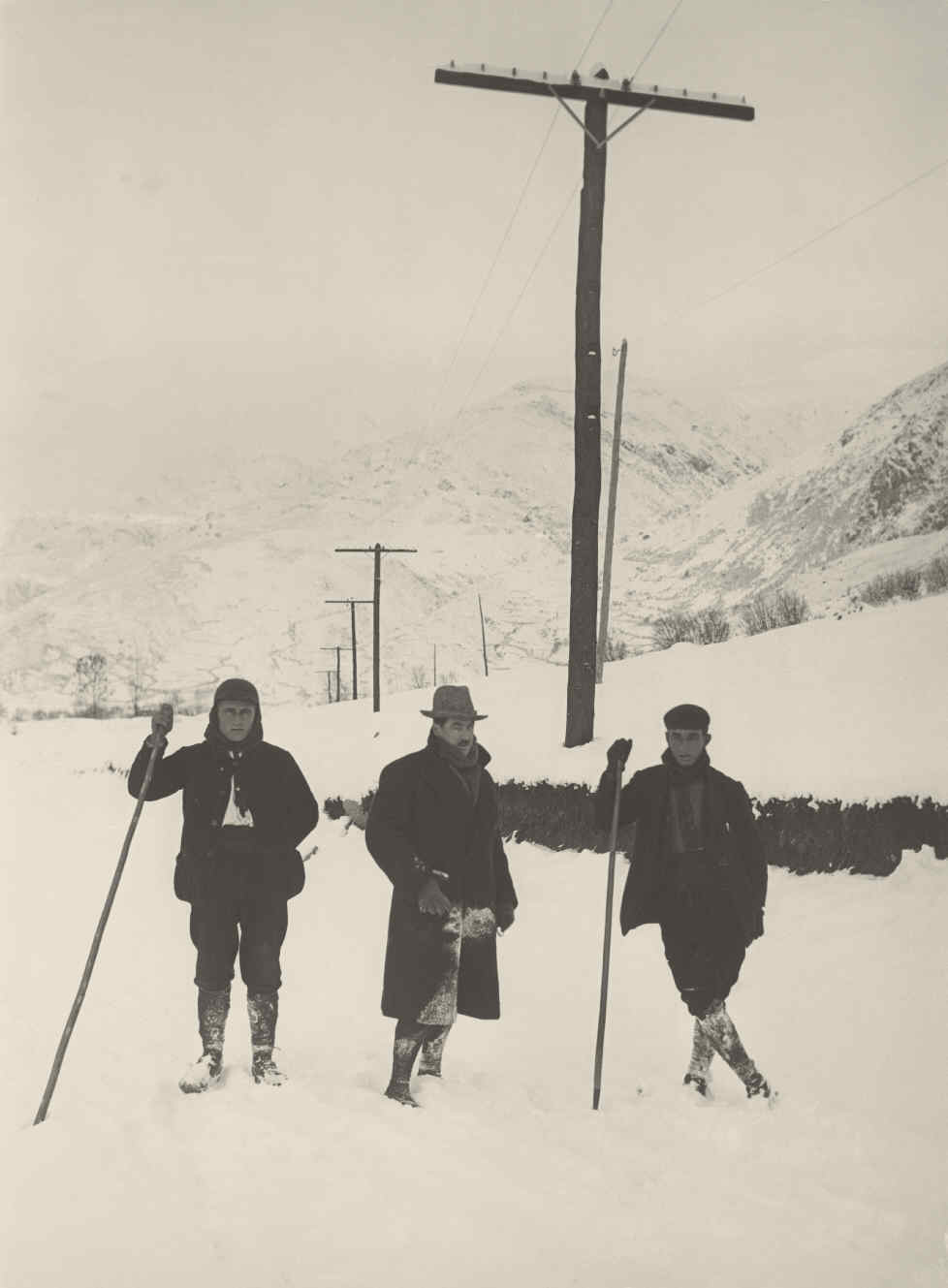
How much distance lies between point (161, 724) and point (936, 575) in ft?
44.1

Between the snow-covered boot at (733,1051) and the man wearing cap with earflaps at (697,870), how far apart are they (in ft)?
0.08

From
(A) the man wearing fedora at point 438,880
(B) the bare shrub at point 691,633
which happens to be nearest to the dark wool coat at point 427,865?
(A) the man wearing fedora at point 438,880

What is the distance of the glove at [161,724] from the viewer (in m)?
5.40

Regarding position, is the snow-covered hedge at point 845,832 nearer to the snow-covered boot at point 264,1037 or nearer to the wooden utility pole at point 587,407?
the snow-covered boot at point 264,1037

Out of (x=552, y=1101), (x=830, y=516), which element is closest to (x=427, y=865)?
(x=552, y=1101)

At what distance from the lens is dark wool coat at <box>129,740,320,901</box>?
217 inches

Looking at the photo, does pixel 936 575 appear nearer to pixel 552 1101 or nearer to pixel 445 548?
pixel 552 1101

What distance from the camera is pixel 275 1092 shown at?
201 inches

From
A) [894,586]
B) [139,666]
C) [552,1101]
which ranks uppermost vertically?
[894,586]

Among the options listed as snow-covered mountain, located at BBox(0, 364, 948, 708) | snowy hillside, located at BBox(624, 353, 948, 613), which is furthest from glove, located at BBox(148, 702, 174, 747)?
snow-covered mountain, located at BBox(0, 364, 948, 708)

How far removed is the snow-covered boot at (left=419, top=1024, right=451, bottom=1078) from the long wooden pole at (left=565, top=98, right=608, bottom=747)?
25.4 feet

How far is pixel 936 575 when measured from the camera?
16.5 m

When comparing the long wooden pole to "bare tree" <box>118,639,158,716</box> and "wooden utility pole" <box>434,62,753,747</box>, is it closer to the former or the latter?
"wooden utility pole" <box>434,62,753,747</box>

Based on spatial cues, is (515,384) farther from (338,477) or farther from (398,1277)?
(398,1277)
